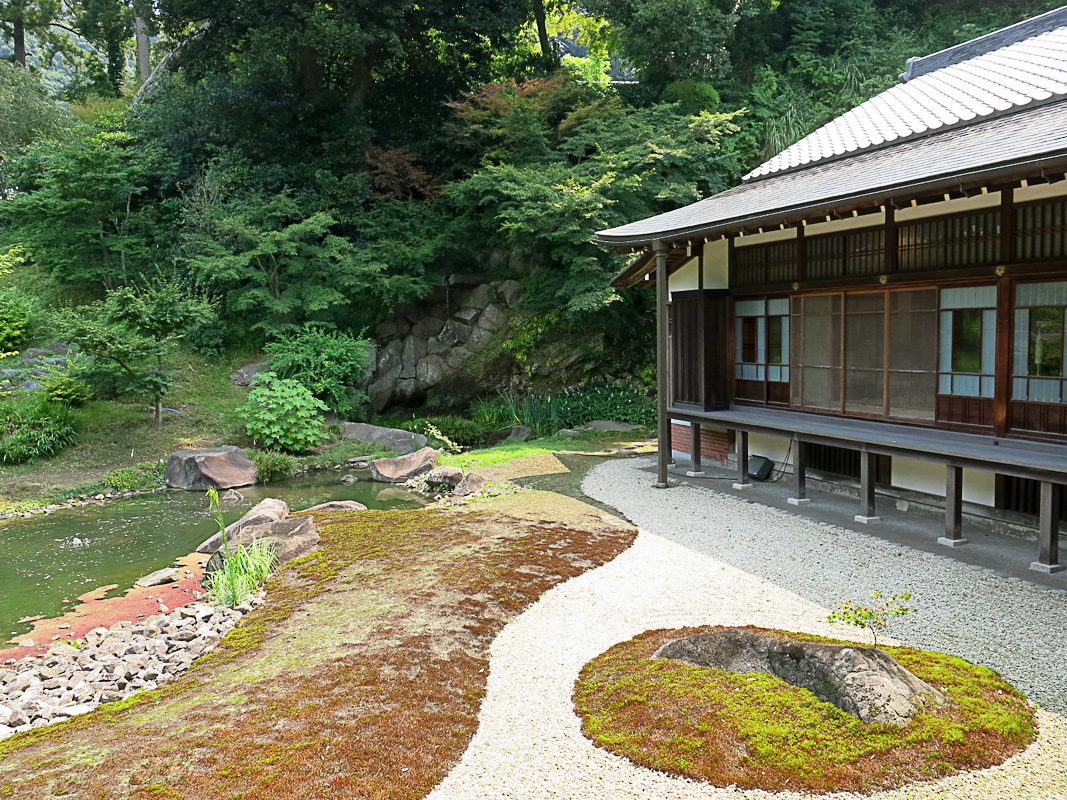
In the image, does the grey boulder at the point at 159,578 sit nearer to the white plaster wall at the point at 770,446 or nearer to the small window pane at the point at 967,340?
the white plaster wall at the point at 770,446

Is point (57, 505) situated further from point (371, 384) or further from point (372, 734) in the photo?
point (372, 734)

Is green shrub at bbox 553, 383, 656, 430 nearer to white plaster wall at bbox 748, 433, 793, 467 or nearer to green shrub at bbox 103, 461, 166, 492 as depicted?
white plaster wall at bbox 748, 433, 793, 467

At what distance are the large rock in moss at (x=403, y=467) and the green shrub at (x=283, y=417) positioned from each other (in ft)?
7.04

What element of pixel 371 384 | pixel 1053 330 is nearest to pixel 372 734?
pixel 1053 330

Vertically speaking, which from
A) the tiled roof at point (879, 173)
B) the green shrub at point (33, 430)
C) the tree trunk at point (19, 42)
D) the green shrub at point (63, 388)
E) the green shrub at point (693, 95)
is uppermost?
Answer: the tree trunk at point (19, 42)

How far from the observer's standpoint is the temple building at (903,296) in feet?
23.2

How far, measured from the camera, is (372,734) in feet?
13.5

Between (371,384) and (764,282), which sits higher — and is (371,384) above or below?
below

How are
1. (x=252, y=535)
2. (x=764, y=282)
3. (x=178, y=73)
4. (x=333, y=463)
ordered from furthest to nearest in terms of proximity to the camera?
(x=178, y=73) < (x=333, y=463) < (x=764, y=282) < (x=252, y=535)

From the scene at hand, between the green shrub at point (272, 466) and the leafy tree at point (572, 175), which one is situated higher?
the leafy tree at point (572, 175)

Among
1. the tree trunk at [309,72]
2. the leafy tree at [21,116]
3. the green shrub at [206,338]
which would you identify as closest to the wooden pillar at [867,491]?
the green shrub at [206,338]

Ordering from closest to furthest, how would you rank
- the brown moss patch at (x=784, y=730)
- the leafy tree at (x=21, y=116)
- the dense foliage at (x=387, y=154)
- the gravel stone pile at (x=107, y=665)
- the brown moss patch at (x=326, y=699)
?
the brown moss patch at (x=784, y=730) → the brown moss patch at (x=326, y=699) → the gravel stone pile at (x=107, y=665) → the dense foliage at (x=387, y=154) → the leafy tree at (x=21, y=116)

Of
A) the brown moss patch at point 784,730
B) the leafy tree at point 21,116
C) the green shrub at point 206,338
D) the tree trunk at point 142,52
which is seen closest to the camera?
the brown moss patch at point 784,730

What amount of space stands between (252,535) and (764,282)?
7743 millimetres
